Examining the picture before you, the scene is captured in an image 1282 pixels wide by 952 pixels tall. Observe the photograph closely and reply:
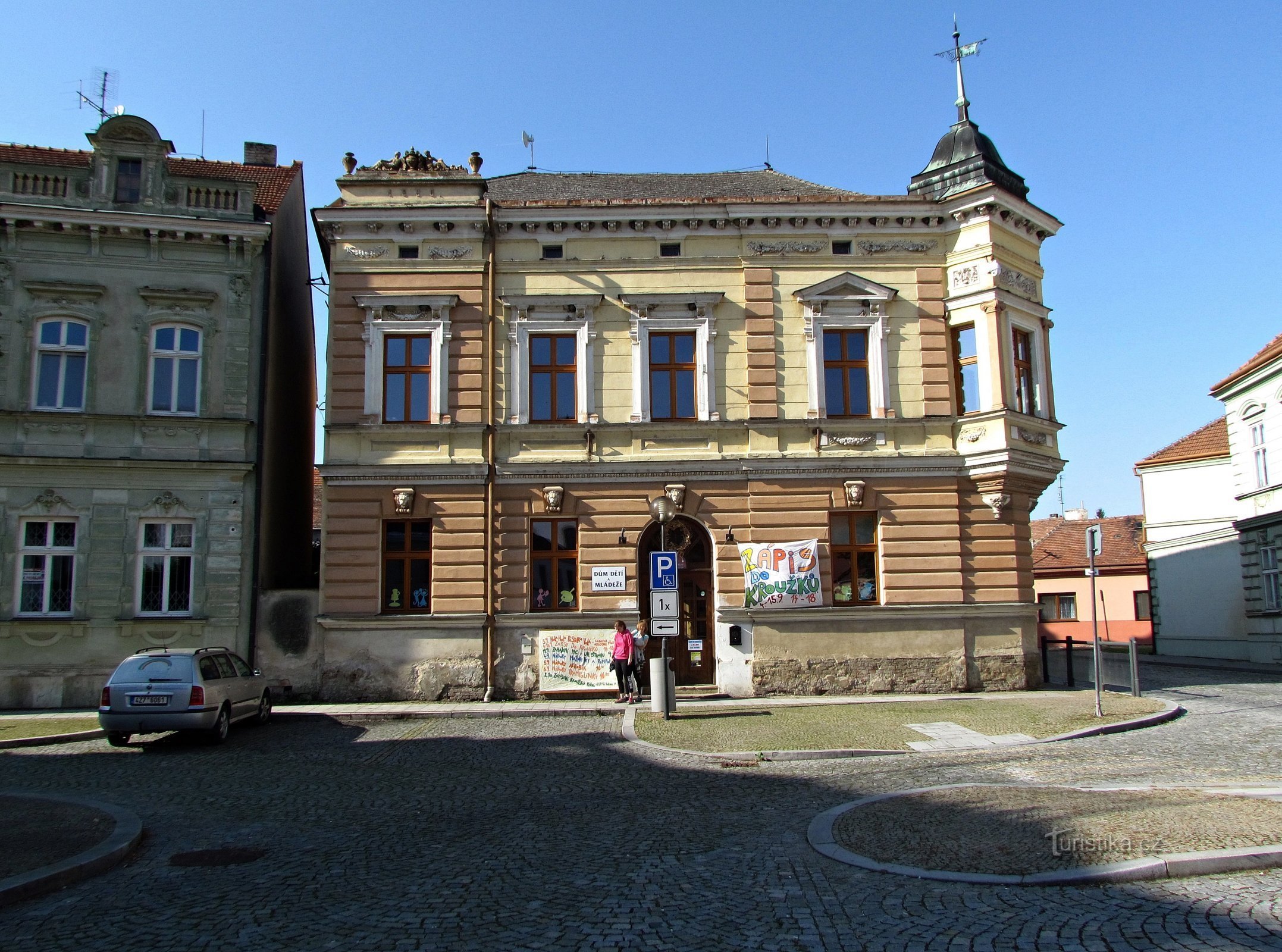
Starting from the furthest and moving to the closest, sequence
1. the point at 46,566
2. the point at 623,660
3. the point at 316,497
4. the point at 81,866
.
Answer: the point at 316,497 → the point at 46,566 → the point at 623,660 → the point at 81,866

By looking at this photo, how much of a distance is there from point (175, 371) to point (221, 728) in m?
9.16

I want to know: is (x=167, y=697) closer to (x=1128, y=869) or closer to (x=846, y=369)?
(x=1128, y=869)

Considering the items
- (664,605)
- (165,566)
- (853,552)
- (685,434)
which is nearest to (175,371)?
(165,566)

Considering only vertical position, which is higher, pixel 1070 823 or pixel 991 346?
pixel 991 346

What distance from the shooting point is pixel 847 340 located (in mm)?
21266

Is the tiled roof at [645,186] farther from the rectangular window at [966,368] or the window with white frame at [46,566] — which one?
the window with white frame at [46,566]

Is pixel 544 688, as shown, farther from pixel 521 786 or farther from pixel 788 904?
pixel 788 904

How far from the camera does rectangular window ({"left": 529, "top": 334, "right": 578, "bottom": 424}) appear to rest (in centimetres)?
2091

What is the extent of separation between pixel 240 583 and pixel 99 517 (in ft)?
10.2

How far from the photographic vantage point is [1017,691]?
2002 centimetres

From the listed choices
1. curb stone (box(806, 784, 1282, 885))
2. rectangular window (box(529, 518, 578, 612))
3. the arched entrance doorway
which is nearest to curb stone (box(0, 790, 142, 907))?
curb stone (box(806, 784, 1282, 885))

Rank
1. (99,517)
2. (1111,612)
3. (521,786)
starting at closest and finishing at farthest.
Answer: (521,786) < (99,517) < (1111,612)

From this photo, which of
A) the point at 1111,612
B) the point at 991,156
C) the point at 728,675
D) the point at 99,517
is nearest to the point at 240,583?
the point at 99,517

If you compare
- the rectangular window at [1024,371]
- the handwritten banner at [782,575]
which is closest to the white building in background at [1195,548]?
the rectangular window at [1024,371]
